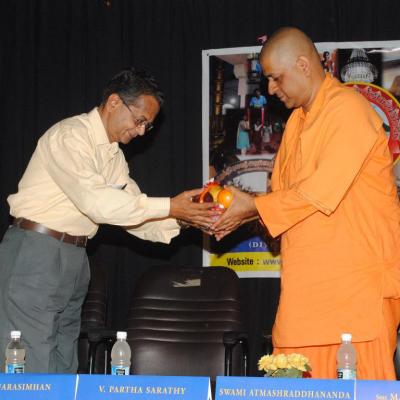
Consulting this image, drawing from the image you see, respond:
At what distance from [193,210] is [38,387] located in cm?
165

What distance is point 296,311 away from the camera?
123 inches

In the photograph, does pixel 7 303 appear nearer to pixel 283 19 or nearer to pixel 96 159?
pixel 96 159

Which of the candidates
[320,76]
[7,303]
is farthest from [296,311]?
[7,303]

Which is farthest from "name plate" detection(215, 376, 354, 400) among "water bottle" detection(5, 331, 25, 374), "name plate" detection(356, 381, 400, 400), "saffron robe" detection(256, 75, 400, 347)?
"saffron robe" detection(256, 75, 400, 347)

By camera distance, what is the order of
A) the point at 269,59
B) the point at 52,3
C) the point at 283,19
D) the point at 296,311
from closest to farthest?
the point at 296,311 < the point at 269,59 < the point at 283,19 < the point at 52,3

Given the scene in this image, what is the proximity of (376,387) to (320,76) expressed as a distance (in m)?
1.67

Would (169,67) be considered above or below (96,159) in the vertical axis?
above

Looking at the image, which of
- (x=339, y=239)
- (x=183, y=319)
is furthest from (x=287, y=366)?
(x=183, y=319)

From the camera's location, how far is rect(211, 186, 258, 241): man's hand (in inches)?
133

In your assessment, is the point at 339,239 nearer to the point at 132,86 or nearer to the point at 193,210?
the point at 193,210

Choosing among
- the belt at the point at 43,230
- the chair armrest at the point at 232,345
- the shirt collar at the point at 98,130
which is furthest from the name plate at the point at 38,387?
the chair armrest at the point at 232,345

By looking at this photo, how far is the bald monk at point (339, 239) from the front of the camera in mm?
3021

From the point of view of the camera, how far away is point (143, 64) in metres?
5.05

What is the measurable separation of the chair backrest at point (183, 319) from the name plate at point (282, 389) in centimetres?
243
